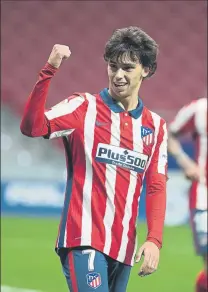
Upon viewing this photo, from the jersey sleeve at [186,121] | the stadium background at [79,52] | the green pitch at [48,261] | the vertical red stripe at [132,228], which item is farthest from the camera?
the stadium background at [79,52]

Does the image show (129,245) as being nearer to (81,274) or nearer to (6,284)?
(81,274)

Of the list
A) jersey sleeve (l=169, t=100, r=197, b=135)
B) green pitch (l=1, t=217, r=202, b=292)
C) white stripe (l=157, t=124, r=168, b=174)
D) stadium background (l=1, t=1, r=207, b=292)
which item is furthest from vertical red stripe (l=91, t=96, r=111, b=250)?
stadium background (l=1, t=1, r=207, b=292)

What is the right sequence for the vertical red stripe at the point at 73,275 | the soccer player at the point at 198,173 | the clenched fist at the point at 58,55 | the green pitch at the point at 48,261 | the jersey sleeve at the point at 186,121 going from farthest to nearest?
the green pitch at the point at 48,261 → the jersey sleeve at the point at 186,121 → the soccer player at the point at 198,173 → the vertical red stripe at the point at 73,275 → the clenched fist at the point at 58,55

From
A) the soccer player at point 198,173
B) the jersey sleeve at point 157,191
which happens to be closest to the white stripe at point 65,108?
the jersey sleeve at point 157,191

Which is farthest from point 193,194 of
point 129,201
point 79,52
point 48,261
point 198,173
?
point 79,52

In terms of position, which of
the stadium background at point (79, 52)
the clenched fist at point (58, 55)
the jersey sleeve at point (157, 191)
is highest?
the stadium background at point (79, 52)

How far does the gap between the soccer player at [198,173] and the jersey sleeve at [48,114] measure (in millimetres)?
1431

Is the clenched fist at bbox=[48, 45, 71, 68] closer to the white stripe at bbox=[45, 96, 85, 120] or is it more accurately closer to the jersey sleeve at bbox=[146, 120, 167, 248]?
the white stripe at bbox=[45, 96, 85, 120]

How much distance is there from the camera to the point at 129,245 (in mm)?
3150

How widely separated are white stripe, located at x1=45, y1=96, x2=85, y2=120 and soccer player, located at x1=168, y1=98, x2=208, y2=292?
140 cm

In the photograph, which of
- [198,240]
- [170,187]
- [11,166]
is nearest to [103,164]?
[198,240]

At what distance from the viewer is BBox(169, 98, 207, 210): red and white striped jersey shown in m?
4.48

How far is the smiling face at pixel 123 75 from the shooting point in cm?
306

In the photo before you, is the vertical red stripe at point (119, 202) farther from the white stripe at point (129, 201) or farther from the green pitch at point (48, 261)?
the green pitch at point (48, 261)
